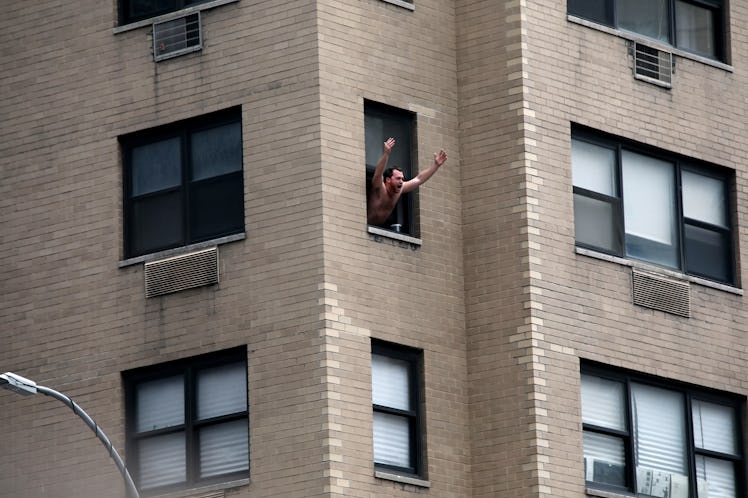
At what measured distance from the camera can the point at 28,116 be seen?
34719 mm

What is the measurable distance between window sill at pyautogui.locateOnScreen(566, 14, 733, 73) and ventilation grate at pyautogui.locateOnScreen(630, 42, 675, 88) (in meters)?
0.08

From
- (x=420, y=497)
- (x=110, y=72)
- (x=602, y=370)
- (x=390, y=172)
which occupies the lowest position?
(x=420, y=497)

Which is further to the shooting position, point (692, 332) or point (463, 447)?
point (692, 332)

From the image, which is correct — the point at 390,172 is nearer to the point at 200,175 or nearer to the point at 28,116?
the point at 200,175

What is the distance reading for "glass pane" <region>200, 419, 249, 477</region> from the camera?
104 feet

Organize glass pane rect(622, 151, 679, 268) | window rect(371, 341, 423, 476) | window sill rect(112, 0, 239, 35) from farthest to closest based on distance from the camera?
glass pane rect(622, 151, 679, 268), window sill rect(112, 0, 239, 35), window rect(371, 341, 423, 476)

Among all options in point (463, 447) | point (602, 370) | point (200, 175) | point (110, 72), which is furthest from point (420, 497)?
point (110, 72)

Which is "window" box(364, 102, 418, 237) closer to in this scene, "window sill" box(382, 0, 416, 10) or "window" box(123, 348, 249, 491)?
"window sill" box(382, 0, 416, 10)

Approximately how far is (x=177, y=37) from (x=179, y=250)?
3.35m

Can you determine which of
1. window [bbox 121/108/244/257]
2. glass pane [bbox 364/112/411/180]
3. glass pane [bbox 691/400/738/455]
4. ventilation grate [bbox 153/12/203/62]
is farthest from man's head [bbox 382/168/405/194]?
glass pane [bbox 691/400/738/455]

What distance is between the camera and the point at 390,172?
3247 cm

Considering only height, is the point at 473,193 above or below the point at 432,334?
above

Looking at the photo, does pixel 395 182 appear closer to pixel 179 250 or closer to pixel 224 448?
pixel 179 250

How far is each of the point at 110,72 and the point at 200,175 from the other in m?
2.33
